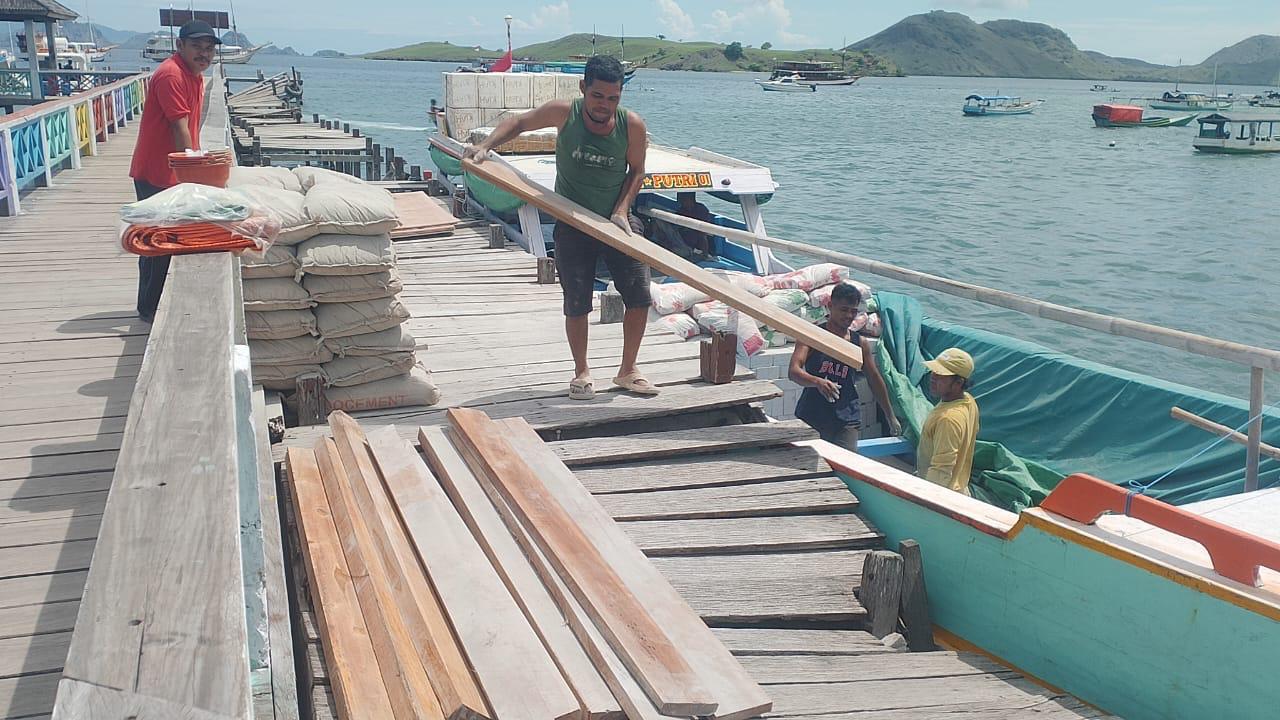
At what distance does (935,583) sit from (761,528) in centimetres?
87

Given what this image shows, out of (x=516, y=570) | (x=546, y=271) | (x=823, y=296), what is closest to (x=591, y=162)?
(x=516, y=570)

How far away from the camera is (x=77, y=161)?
1368cm

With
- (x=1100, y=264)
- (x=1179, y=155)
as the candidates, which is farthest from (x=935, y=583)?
(x=1179, y=155)

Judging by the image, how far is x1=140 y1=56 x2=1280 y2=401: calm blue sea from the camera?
19125 millimetres

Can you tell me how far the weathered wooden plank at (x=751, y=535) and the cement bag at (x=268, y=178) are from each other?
3100 millimetres

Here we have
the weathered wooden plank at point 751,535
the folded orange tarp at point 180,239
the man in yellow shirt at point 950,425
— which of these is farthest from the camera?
the man in yellow shirt at point 950,425

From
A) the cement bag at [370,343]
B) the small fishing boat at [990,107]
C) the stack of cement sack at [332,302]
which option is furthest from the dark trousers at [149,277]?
the small fishing boat at [990,107]

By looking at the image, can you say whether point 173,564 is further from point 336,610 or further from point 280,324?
point 280,324

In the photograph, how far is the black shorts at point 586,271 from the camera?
5.67 meters

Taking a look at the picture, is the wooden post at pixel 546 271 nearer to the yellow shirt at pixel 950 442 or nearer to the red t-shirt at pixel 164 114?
the red t-shirt at pixel 164 114

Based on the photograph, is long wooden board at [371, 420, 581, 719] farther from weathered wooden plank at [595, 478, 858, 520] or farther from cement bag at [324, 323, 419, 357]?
cement bag at [324, 323, 419, 357]

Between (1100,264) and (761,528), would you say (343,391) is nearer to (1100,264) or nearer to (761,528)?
(761,528)

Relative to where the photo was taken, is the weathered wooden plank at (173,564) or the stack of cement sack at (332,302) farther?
the stack of cement sack at (332,302)

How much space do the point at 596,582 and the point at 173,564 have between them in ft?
7.30
